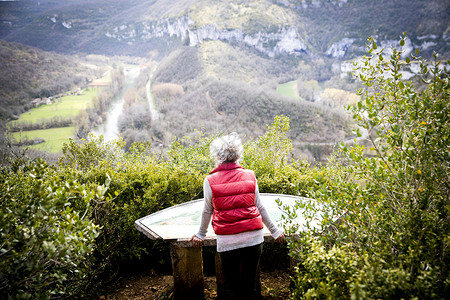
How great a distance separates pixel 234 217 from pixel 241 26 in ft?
432

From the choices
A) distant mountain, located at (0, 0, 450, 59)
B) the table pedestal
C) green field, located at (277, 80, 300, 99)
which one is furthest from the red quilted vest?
distant mountain, located at (0, 0, 450, 59)

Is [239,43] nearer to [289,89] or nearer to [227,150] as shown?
[289,89]

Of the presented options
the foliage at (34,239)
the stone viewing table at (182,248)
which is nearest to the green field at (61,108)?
the stone viewing table at (182,248)

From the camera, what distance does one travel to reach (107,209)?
379 centimetres

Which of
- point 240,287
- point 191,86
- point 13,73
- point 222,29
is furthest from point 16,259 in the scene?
point 222,29

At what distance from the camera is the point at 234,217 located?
8.32 ft

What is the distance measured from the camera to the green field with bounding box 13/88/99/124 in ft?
192

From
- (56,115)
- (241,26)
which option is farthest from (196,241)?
(241,26)

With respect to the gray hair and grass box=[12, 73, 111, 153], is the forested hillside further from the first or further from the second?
the gray hair

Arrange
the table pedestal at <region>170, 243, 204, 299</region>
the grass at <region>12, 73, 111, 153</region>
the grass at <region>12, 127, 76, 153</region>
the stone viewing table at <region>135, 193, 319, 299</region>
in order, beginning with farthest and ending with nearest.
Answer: the grass at <region>12, 127, 76, 153</region> → the grass at <region>12, 73, 111, 153</region> → the table pedestal at <region>170, 243, 204, 299</region> → the stone viewing table at <region>135, 193, 319, 299</region>

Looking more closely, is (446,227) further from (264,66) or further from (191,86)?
(264,66)

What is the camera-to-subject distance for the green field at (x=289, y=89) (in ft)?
286

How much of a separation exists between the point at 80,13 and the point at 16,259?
193 meters

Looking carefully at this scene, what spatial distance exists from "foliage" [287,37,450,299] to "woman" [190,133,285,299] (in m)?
0.51
